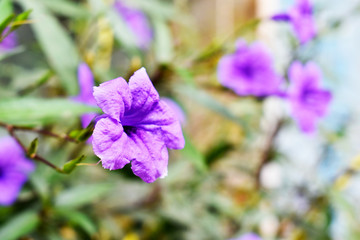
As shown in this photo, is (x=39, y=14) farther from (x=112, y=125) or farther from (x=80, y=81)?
(x=112, y=125)

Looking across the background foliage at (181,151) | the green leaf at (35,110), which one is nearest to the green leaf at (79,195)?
the background foliage at (181,151)

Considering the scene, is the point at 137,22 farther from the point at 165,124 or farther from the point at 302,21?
the point at 165,124

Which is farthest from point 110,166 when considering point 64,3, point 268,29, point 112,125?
point 268,29

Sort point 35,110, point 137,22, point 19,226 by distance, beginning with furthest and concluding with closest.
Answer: point 137,22, point 19,226, point 35,110

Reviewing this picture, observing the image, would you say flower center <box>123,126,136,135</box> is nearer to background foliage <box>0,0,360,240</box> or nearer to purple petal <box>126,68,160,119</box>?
purple petal <box>126,68,160,119</box>

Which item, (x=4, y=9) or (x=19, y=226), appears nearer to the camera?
(x=4, y=9)

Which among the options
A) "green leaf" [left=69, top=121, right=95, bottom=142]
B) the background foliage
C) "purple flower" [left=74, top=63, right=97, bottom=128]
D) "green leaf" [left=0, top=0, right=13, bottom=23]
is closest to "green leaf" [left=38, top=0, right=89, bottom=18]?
the background foliage

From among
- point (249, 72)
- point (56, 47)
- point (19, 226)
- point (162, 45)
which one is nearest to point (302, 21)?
point (249, 72)
